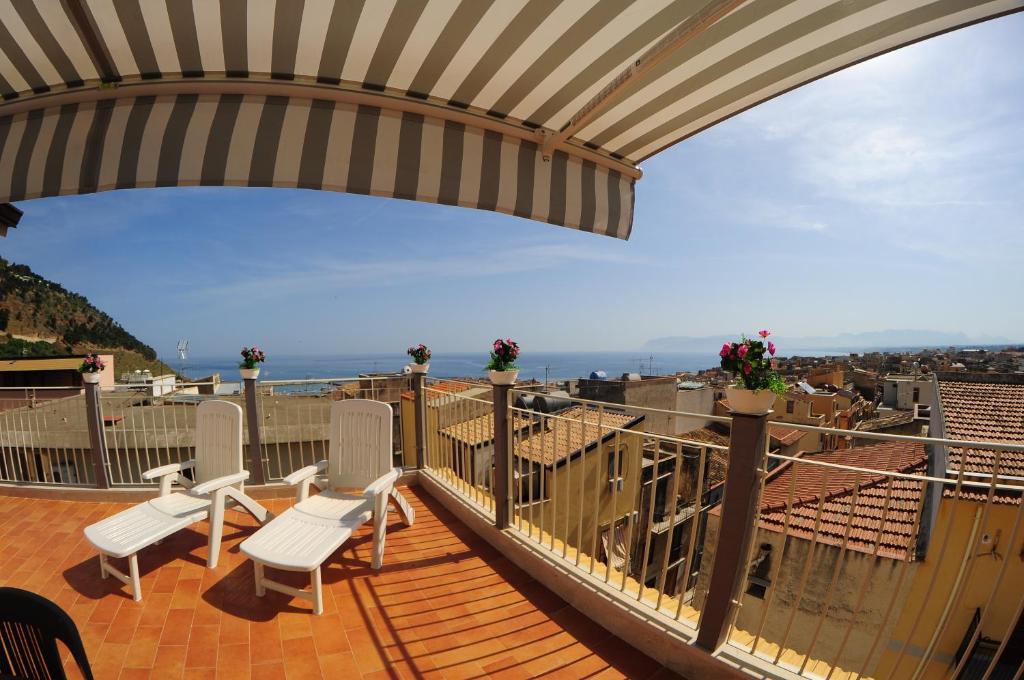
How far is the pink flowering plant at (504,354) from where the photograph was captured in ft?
11.5

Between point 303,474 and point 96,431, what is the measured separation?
271 cm

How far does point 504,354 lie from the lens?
138 inches

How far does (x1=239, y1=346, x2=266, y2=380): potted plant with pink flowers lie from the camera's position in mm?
4625

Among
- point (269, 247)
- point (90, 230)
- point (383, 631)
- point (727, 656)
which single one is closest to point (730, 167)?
point (727, 656)

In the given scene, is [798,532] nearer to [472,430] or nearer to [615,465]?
[472,430]

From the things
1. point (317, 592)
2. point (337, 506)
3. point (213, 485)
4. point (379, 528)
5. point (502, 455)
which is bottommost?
point (317, 592)

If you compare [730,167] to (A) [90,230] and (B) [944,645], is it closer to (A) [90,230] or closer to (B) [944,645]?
(B) [944,645]

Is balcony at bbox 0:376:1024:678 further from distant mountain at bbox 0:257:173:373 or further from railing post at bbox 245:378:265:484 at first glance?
distant mountain at bbox 0:257:173:373

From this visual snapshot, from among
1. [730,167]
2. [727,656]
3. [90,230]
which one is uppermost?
[90,230]

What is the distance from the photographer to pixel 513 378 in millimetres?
3457

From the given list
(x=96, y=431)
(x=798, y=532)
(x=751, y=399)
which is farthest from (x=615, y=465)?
(x=798, y=532)

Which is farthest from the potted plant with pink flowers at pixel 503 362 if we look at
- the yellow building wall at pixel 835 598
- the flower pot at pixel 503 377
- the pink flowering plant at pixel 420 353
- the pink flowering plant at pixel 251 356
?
the yellow building wall at pixel 835 598

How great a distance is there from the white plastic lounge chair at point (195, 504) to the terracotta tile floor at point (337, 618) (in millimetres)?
224

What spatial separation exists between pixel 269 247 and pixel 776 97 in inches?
5739
